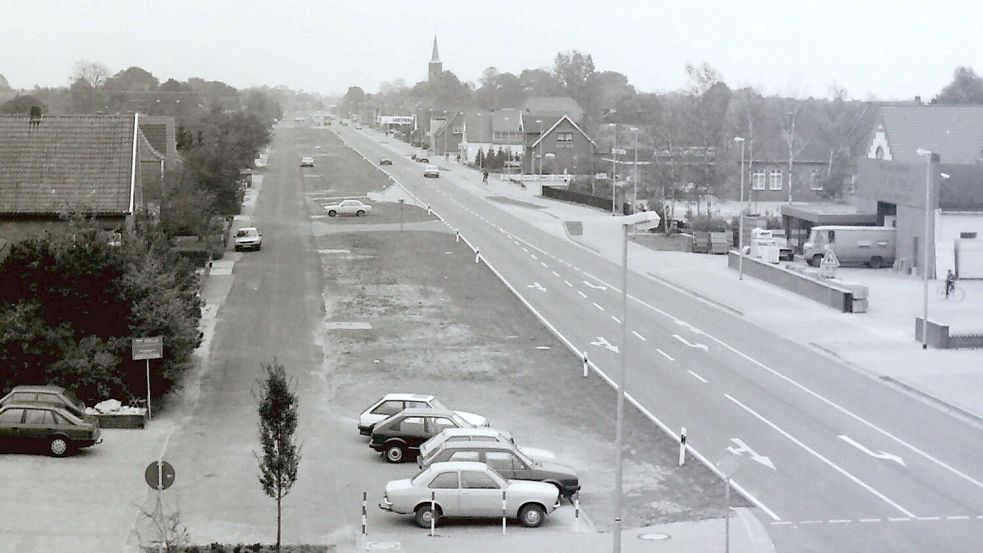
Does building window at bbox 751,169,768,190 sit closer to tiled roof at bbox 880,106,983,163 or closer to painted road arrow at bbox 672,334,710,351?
tiled roof at bbox 880,106,983,163

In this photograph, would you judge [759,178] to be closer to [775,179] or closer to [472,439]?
[775,179]

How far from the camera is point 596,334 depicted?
4372 centimetres

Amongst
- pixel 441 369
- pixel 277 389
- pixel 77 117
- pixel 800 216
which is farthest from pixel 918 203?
pixel 277 389

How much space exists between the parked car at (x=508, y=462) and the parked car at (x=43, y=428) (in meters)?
8.08

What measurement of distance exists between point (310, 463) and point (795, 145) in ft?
276

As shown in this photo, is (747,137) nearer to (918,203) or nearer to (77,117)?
(918,203)

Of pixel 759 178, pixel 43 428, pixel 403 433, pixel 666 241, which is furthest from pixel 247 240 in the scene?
pixel 759 178

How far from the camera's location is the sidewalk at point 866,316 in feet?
119

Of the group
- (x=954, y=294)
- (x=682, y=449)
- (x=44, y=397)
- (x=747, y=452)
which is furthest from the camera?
(x=954, y=294)

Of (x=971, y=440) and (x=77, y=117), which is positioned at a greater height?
(x=77, y=117)

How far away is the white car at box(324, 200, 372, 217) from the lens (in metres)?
82.2

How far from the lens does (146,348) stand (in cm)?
3117

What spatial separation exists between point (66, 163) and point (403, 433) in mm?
20851

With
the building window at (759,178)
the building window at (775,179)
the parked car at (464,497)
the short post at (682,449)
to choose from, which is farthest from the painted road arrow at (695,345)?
the building window at (775,179)
